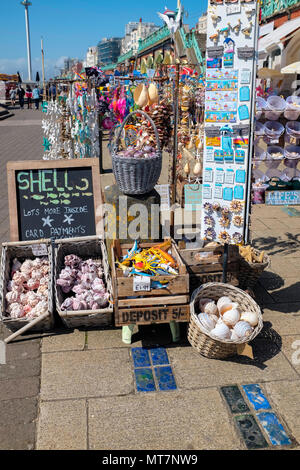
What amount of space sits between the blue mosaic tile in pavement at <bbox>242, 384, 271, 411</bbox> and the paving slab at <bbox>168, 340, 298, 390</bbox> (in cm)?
7

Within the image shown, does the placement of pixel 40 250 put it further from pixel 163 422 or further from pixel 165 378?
pixel 163 422

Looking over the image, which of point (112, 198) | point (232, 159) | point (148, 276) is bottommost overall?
point (148, 276)

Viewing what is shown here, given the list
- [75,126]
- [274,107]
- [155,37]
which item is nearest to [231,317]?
[274,107]

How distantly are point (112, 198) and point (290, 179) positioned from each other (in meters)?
5.15

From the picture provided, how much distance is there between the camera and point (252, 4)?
10.3 ft

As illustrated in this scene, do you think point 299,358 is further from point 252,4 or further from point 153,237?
point 252,4

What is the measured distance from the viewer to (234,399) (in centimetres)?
286

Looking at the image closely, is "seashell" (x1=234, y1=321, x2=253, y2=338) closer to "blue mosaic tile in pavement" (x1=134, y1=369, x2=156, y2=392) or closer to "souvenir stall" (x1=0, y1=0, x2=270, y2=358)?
"souvenir stall" (x1=0, y1=0, x2=270, y2=358)

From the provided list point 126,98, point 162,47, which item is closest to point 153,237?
point 126,98

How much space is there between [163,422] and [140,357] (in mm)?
731

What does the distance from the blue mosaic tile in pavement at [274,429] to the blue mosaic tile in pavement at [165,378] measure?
649 millimetres

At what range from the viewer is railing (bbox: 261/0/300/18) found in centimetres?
1752

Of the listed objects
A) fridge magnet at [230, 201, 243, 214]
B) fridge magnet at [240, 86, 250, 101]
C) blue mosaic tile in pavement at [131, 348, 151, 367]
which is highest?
fridge magnet at [240, 86, 250, 101]

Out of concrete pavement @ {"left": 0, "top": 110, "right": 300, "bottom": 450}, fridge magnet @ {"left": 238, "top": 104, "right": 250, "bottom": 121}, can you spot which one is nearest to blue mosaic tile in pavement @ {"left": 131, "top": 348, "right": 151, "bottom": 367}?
concrete pavement @ {"left": 0, "top": 110, "right": 300, "bottom": 450}
